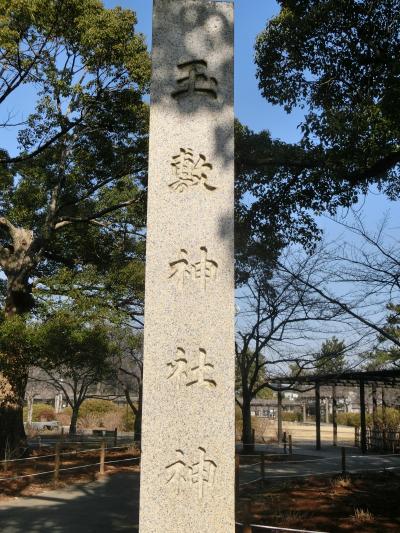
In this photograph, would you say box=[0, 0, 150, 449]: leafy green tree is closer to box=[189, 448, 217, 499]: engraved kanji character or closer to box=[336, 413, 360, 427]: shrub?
box=[189, 448, 217, 499]: engraved kanji character

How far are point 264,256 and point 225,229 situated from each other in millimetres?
6716

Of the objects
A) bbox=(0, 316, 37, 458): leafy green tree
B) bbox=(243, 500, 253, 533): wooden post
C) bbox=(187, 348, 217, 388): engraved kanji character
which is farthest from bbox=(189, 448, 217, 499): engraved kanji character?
bbox=(0, 316, 37, 458): leafy green tree

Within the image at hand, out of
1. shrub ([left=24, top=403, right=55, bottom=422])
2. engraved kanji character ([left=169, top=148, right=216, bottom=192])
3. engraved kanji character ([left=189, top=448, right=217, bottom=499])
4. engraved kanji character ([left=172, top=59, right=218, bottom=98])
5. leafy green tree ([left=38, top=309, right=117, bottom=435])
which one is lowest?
shrub ([left=24, top=403, right=55, bottom=422])

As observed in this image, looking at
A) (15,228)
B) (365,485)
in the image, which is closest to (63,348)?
(15,228)

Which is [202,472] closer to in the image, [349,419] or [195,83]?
[195,83]

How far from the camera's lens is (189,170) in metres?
4.30

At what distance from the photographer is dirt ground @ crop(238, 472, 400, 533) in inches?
258

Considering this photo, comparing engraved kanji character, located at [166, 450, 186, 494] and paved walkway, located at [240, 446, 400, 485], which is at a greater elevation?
engraved kanji character, located at [166, 450, 186, 494]

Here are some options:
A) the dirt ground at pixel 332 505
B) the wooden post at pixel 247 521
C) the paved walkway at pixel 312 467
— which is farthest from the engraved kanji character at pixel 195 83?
the paved walkway at pixel 312 467

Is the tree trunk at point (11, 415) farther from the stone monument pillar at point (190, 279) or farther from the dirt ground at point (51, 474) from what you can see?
the stone monument pillar at point (190, 279)

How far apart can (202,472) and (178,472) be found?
0.17 meters

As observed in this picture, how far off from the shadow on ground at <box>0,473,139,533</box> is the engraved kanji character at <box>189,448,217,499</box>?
3624 mm

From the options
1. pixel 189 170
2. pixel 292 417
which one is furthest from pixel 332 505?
pixel 292 417

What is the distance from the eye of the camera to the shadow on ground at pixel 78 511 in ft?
22.5
